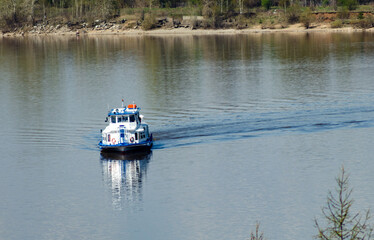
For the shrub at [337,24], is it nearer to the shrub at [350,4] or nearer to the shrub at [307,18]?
the shrub at [307,18]

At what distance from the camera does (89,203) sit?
4159 cm

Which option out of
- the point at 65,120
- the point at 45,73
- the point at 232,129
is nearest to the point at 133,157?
the point at 232,129

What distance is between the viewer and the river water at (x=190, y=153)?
3850 cm

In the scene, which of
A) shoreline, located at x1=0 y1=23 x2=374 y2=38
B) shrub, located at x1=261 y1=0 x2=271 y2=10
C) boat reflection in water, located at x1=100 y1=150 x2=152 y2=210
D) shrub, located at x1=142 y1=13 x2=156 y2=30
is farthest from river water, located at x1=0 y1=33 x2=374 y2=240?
shrub, located at x1=261 y1=0 x2=271 y2=10

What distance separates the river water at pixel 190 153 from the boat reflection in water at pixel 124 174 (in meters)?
0.14

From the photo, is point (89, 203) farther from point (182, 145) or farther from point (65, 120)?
point (65, 120)

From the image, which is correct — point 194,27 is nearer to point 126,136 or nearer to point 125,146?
point 126,136

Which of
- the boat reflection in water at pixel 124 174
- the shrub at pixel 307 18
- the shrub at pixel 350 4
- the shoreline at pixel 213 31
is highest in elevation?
the shrub at pixel 350 4

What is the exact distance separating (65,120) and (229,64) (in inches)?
1830

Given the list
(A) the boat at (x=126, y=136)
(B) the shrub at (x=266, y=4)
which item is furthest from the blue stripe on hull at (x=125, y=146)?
(B) the shrub at (x=266, y=4)

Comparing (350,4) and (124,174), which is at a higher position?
(350,4)

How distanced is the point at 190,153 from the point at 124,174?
19.6 feet

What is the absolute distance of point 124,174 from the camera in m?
47.6

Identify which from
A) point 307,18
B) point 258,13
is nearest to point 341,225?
point 307,18
